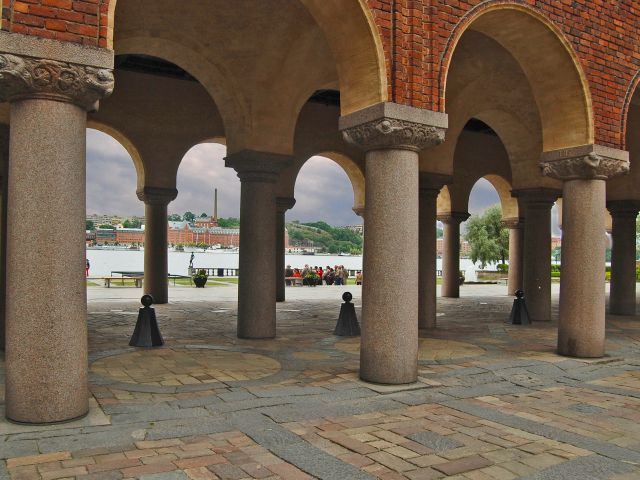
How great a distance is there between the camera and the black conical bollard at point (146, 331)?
376 inches

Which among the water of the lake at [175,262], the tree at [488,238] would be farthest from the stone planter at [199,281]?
the water of the lake at [175,262]

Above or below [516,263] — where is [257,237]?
above

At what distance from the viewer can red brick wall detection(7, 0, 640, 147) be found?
511 centimetres

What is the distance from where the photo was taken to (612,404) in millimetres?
6488

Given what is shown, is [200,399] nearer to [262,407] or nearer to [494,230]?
[262,407]

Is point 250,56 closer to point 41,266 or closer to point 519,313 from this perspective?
point 41,266

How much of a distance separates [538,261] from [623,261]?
400 cm

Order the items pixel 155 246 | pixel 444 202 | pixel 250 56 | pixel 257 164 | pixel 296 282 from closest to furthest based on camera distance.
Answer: pixel 250 56, pixel 257 164, pixel 155 246, pixel 444 202, pixel 296 282

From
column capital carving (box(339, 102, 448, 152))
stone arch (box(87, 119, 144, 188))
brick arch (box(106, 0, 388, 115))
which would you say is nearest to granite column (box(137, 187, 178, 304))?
stone arch (box(87, 119, 144, 188))

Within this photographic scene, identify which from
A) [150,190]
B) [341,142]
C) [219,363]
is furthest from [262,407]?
[341,142]

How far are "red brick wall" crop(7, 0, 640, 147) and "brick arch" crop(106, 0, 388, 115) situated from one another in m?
0.13

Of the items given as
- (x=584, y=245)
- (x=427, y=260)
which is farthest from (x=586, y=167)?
(x=427, y=260)

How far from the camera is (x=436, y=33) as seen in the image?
7332 millimetres

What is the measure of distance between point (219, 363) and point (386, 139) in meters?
3.99
